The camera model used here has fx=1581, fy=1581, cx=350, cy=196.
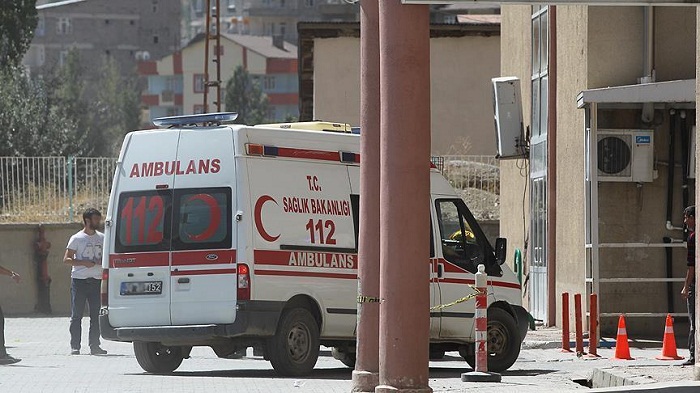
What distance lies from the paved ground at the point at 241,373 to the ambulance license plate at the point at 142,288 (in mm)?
898

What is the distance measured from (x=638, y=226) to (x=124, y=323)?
8.78 metres

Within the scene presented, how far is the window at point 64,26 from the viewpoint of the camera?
163 metres

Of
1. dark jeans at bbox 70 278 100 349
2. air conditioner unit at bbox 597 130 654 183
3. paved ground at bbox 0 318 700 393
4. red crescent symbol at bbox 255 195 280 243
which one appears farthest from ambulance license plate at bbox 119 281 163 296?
air conditioner unit at bbox 597 130 654 183

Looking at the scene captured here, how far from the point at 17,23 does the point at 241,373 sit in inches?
1697

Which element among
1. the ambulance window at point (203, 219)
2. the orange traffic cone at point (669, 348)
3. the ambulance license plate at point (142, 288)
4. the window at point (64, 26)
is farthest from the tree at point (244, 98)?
the ambulance window at point (203, 219)

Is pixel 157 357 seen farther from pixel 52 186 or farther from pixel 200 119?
pixel 52 186

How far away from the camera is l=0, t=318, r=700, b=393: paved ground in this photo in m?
15.3

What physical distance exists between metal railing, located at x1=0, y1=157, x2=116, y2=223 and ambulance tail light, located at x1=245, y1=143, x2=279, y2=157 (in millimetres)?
15278

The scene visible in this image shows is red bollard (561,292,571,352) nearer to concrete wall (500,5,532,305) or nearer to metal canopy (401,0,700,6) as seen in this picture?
concrete wall (500,5,532,305)

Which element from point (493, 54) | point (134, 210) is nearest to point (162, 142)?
point (134, 210)

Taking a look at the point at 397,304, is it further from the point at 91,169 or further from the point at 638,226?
the point at 91,169

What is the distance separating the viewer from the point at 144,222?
55.8 feet

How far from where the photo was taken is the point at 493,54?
41.2 metres

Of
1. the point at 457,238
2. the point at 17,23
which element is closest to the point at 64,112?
the point at 17,23
